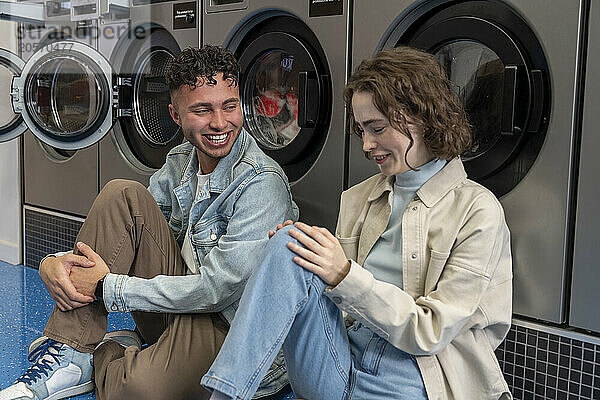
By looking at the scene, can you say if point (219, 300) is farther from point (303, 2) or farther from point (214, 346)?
point (303, 2)

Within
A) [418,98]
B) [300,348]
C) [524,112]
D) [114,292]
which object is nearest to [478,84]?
[524,112]

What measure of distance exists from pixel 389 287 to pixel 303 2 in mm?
1206

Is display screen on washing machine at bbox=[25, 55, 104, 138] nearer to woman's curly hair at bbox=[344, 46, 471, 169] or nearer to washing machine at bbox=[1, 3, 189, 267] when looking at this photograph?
washing machine at bbox=[1, 3, 189, 267]

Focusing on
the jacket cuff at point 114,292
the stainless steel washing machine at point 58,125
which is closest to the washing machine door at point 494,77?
the jacket cuff at point 114,292

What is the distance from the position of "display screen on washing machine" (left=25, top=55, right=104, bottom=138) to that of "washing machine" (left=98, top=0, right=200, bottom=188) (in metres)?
0.12

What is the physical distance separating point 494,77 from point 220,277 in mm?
931

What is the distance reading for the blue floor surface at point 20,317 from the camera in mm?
2115

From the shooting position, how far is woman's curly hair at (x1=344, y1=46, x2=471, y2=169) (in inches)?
57.4

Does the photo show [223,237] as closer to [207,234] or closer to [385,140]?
[207,234]

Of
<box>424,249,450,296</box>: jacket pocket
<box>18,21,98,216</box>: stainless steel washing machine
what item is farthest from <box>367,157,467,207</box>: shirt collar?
<box>18,21,98,216</box>: stainless steel washing machine

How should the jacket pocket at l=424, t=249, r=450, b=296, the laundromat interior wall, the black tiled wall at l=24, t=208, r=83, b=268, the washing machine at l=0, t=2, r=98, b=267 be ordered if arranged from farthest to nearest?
the laundromat interior wall, the black tiled wall at l=24, t=208, r=83, b=268, the washing machine at l=0, t=2, r=98, b=267, the jacket pocket at l=424, t=249, r=450, b=296

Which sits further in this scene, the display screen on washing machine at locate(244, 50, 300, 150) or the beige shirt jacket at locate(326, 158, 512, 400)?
the display screen on washing machine at locate(244, 50, 300, 150)

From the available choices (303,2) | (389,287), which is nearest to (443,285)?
(389,287)

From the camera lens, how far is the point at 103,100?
2674 mm
